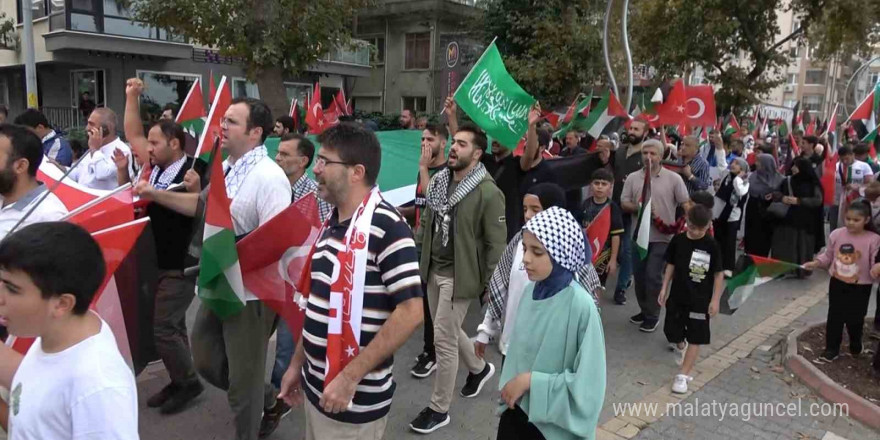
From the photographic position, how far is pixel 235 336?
136 inches

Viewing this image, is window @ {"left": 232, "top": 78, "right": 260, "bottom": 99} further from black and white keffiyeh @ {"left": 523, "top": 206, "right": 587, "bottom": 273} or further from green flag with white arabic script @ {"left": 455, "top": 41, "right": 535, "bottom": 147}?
black and white keffiyeh @ {"left": 523, "top": 206, "right": 587, "bottom": 273}

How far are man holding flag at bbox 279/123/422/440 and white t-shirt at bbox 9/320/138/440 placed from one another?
2.69 ft

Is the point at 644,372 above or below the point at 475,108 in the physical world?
below

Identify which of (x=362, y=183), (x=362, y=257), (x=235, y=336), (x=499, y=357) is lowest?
(x=499, y=357)

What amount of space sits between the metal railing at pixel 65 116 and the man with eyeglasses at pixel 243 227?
20905mm

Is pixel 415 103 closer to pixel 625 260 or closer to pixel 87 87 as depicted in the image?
pixel 87 87

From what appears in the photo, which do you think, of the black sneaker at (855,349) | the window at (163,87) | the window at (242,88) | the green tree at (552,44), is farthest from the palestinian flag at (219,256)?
the window at (242,88)

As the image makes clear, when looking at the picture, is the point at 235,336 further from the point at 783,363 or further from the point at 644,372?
the point at 783,363

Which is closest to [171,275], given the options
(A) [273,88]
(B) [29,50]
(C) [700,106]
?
(C) [700,106]

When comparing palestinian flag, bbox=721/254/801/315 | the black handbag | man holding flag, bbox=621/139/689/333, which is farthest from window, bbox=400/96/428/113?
palestinian flag, bbox=721/254/801/315

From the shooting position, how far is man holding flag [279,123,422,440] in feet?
7.77

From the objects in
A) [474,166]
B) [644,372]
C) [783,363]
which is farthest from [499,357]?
[783,363]

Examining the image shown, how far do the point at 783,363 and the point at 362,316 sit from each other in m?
4.60

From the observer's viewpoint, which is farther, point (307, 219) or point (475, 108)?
point (475, 108)
